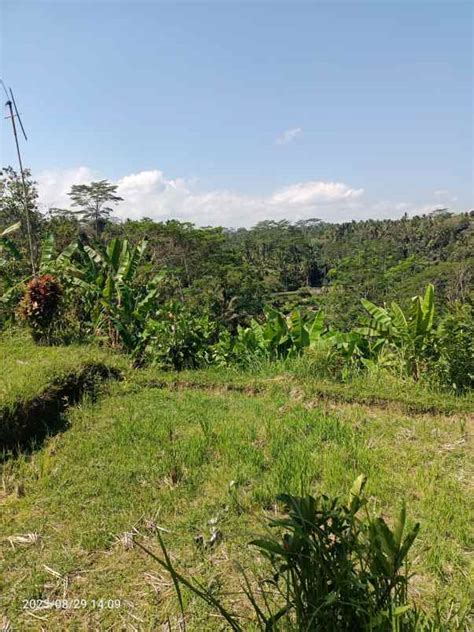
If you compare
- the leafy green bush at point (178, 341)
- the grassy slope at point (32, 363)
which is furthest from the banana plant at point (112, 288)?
the grassy slope at point (32, 363)

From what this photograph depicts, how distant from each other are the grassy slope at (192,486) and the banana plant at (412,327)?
0.63 metres

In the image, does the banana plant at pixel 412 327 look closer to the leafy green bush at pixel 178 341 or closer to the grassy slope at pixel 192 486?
the grassy slope at pixel 192 486

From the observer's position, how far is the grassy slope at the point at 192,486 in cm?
206

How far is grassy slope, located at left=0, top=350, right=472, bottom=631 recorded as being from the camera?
206cm

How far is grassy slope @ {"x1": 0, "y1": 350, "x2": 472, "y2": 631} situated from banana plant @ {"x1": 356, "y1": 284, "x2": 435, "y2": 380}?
0.63 metres

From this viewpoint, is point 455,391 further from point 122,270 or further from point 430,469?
point 122,270

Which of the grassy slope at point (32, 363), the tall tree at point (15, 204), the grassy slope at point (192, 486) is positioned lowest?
the grassy slope at point (192, 486)

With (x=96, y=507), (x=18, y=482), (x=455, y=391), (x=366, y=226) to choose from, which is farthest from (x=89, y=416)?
(x=366, y=226)

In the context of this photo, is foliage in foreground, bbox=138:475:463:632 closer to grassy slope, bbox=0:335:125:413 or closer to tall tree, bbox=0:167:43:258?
grassy slope, bbox=0:335:125:413

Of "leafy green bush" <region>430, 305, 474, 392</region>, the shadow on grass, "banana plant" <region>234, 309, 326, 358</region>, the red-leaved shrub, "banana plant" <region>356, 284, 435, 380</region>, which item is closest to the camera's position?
the shadow on grass

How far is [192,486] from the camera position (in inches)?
112

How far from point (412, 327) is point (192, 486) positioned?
337cm

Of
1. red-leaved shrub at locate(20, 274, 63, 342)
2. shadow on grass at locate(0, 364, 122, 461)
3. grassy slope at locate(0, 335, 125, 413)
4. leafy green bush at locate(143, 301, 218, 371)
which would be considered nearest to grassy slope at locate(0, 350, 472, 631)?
shadow on grass at locate(0, 364, 122, 461)

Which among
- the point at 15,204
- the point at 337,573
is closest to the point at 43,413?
the point at 337,573
